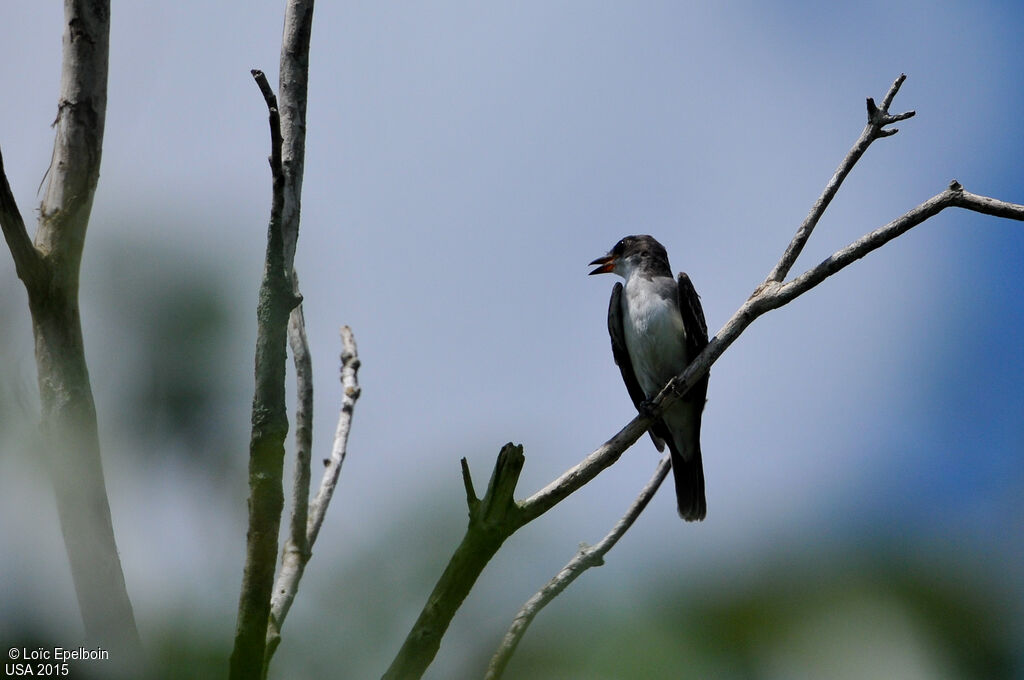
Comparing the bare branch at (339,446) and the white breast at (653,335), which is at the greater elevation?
the white breast at (653,335)

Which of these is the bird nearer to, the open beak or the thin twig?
the open beak

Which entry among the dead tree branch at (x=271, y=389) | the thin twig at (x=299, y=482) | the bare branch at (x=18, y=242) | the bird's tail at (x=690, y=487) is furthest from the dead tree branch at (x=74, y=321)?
the bird's tail at (x=690, y=487)

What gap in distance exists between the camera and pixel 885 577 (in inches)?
42.5

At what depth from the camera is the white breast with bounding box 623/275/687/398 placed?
7.67 m

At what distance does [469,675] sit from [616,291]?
20.6ft

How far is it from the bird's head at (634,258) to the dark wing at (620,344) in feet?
0.78

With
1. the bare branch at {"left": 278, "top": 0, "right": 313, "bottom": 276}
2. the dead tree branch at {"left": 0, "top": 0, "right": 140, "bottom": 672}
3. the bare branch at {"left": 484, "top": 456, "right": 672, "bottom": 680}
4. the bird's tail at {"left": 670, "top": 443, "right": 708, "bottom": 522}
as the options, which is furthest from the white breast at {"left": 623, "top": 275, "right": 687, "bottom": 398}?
the dead tree branch at {"left": 0, "top": 0, "right": 140, "bottom": 672}

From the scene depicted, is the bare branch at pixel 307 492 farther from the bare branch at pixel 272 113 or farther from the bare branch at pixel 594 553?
the bare branch at pixel 272 113

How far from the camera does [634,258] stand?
8.39m

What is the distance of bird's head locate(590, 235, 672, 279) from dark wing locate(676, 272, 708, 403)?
1.87ft

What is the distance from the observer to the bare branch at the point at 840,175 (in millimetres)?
4887

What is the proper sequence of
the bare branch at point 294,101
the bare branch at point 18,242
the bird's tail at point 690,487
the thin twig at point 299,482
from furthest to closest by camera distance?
the bird's tail at point 690,487 → the thin twig at point 299,482 → the bare branch at point 294,101 → the bare branch at point 18,242

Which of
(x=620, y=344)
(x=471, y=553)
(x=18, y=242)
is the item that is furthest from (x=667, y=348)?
(x=18, y=242)

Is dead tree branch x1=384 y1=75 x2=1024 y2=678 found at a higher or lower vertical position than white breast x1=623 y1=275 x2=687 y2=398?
lower
